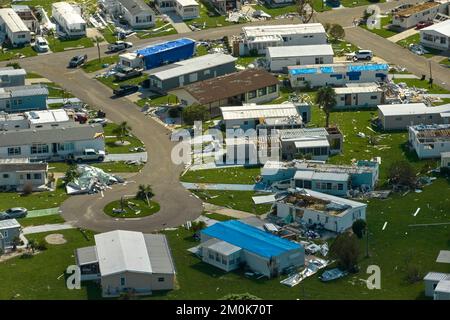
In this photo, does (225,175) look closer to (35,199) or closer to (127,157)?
(127,157)

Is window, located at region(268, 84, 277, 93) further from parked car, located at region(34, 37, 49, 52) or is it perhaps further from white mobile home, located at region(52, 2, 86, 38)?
white mobile home, located at region(52, 2, 86, 38)

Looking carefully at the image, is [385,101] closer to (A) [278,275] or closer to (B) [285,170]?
(B) [285,170]

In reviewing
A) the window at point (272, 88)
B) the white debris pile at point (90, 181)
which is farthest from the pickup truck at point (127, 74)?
the white debris pile at point (90, 181)

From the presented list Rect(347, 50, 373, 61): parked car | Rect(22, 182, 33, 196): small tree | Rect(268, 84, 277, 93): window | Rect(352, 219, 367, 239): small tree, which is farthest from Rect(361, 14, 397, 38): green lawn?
Rect(22, 182, 33, 196): small tree

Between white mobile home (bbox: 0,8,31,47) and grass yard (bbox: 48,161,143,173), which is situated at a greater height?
white mobile home (bbox: 0,8,31,47)

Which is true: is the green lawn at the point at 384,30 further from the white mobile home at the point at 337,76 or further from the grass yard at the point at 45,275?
the grass yard at the point at 45,275

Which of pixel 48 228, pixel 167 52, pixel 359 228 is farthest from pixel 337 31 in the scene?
pixel 48 228

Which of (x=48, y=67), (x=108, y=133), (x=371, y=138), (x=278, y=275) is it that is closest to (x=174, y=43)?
(x=48, y=67)
